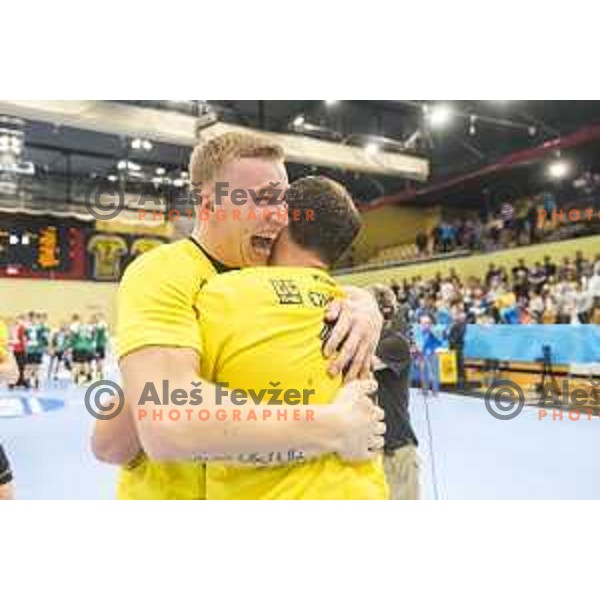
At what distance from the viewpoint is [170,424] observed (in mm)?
877

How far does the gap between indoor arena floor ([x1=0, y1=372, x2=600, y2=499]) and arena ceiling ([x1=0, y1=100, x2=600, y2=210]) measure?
5657 millimetres

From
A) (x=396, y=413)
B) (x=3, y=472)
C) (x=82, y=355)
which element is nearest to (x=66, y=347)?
(x=82, y=355)

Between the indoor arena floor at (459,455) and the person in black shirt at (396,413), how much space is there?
1.51 meters

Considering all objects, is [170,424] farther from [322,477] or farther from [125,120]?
[125,120]

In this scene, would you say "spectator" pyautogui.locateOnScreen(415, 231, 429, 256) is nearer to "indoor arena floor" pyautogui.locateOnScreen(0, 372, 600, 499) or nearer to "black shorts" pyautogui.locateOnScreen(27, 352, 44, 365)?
"indoor arena floor" pyautogui.locateOnScreen(0, 372, 600, 499)

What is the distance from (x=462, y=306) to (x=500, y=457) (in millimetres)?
5316

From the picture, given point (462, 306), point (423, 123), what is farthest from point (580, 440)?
point (423, 123)

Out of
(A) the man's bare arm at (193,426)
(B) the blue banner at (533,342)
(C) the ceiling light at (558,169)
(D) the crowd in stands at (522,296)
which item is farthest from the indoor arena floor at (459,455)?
(C) the ceiling light at (558,169)

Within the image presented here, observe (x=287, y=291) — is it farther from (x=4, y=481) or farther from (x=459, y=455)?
(x=459, y=455)

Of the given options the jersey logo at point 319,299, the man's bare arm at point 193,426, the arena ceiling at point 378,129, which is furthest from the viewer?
the arena ceiling at point 378,129

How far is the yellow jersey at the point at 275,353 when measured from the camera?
92cm

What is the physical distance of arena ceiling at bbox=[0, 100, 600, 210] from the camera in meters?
12.5

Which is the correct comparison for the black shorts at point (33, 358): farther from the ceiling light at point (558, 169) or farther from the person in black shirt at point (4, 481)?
the ceiling light at point (558, 169)

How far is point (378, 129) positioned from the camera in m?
13.8
